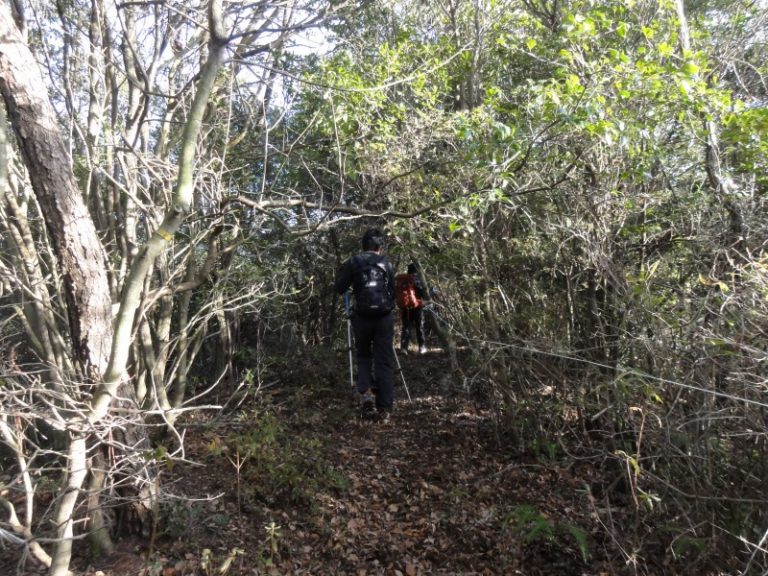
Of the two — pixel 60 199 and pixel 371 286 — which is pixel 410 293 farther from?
pixel 60 199

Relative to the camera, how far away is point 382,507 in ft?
14.3

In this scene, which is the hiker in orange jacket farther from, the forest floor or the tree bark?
the tree bark

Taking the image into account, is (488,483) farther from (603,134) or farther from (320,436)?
(603,134)

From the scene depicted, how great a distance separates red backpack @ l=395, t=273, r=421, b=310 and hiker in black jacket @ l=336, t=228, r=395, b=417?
210 cm

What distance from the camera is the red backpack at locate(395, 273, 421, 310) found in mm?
7805

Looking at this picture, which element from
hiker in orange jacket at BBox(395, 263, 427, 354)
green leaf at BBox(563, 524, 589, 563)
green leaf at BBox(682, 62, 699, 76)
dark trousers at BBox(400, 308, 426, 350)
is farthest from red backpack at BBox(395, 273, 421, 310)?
green leaf at BBox(682, 62, 699, 76)

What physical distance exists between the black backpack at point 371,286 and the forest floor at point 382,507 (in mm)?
1279

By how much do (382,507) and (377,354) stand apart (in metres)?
1.69

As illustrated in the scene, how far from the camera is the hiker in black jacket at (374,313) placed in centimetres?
552

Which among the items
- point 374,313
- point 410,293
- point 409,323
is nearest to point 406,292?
point 410,293

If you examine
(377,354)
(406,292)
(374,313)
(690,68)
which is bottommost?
(377,354)

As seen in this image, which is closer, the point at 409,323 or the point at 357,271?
the point at 357,271

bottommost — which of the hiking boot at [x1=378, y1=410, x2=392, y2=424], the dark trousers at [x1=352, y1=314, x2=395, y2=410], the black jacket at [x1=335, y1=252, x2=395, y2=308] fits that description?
the hiking boot at [x1=378, y1=410, x2=392, y2=424]

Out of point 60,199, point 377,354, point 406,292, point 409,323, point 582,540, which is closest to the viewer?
point 60,199
